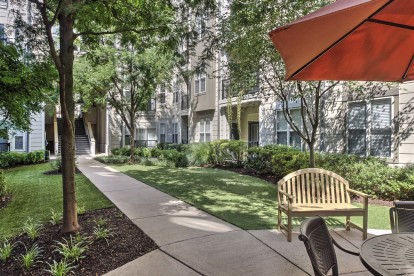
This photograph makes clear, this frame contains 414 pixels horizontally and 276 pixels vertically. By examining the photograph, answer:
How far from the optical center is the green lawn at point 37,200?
6528 mm

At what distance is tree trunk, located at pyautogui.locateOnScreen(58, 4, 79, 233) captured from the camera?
503 cm

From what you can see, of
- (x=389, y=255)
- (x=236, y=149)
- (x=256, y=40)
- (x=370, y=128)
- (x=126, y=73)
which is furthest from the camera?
(x=126, y=73)

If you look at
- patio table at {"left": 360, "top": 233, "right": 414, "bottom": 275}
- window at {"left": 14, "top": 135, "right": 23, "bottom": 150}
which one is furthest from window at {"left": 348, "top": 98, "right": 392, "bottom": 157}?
window at {"left": 14, "top": 135, "right": 23, "bottom": 150}

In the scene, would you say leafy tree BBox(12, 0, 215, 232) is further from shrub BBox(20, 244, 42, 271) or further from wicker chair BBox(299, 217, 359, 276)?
wicker chair BBox(299, 217, 359, 276)

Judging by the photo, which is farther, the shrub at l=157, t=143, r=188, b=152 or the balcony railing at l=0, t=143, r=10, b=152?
the shrub at l=157, t=143, r=188, b=152

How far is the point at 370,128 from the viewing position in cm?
1004

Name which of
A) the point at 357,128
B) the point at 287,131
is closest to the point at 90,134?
the point at 287,131

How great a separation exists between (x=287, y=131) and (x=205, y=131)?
874 centimetres

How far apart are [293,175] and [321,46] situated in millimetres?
3161

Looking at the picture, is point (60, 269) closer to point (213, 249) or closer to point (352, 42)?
point (213, 249)

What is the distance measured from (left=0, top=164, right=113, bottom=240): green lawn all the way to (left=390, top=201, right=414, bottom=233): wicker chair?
5983mm

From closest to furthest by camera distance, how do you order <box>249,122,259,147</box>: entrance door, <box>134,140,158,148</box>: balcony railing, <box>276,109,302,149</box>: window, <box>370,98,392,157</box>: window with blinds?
<box>370,98,392,157</box>: window with blinds, <box>276,109,302,149</box>: window, <box>249,122,259,147</box>: entrance door, <box>134,140,158,148</box>: balcony railing

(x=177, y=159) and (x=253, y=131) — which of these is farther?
(x=253, y=131)

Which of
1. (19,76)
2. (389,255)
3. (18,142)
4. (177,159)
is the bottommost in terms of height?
(177,159)
